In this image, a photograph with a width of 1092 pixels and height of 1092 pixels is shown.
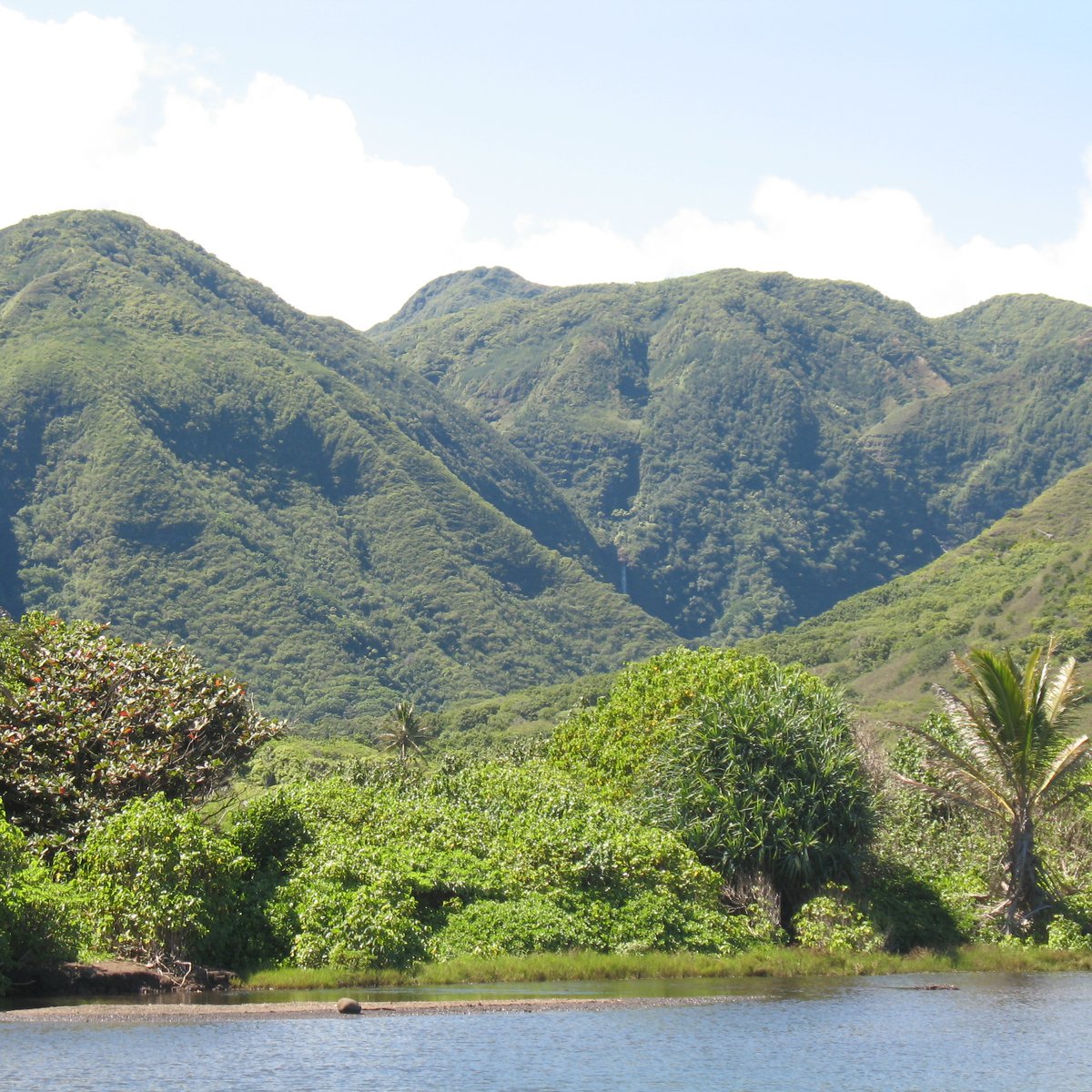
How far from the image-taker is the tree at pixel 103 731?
39.3 m

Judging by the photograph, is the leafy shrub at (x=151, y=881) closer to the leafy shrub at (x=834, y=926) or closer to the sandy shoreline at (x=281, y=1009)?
the sandy shoreline at (x=281, y=1009)

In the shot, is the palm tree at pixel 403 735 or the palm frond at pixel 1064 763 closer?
the palm frond at pixel 1064 763

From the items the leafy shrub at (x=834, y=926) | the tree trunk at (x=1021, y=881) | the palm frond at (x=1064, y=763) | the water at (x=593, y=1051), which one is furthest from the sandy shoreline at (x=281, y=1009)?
the palm frond at (x=1064, y=763)

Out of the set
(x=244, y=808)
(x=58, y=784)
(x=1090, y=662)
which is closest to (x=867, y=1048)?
(x=244, y=808)

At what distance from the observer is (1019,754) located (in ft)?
149

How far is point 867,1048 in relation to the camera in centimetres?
2922

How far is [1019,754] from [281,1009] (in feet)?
79.9

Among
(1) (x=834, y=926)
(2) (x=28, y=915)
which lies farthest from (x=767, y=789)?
(2) (x=28, y=915)

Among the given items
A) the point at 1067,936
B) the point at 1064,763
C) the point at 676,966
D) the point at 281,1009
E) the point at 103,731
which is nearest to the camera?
the point at 281,1009

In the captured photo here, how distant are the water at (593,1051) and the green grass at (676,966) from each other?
5.06 metres

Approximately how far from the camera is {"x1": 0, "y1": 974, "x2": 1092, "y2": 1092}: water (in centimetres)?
2491

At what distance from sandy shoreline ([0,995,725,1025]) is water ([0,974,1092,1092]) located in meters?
0.62

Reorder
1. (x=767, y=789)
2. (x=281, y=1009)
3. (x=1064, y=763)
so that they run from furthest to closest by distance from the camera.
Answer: (x=1064, y=763) → (x=767, y=789) → (x=281, y=1009)

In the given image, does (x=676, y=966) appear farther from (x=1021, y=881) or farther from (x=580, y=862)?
(x=1021, y=881)
